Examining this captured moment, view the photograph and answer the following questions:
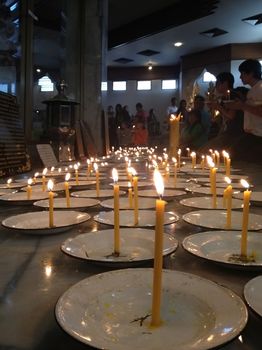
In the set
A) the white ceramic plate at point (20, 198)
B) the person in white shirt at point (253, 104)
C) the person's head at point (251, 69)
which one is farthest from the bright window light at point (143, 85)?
the white ceramic plate at point (20, 198)

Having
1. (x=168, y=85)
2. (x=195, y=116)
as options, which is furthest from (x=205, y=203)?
(x=168, y=85)

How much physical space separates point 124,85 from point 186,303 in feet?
58.8

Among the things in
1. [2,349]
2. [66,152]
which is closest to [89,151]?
[66,152]

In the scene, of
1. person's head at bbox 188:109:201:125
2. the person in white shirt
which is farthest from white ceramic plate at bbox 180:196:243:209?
person's head at bbox 188:109:201:125

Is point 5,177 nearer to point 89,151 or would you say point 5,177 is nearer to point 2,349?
point 2,349

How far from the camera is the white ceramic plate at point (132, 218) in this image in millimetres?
1335

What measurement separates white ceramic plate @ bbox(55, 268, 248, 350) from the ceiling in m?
9.63

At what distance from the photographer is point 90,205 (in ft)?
5.46

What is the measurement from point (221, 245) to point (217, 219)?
1.23ft

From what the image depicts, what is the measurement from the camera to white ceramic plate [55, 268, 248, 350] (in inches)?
22.3

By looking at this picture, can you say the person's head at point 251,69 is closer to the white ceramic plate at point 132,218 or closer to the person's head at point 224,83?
the person's head at point 224,83

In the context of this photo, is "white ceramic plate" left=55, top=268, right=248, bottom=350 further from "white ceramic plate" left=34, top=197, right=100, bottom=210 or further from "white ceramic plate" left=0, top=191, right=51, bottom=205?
"white ceramic plate" left=0, top=191, right=51, bottom=205

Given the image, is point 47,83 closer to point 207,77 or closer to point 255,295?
point 207,77

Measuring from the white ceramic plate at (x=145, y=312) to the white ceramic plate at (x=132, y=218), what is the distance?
519mm
